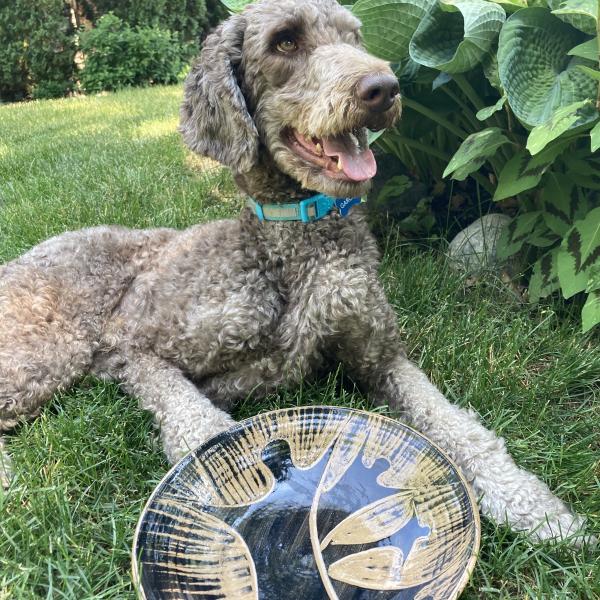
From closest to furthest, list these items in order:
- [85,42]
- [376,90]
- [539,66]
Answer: [376,90]
[539,66]
[85,42]

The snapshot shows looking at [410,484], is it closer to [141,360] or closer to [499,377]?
[499,377]

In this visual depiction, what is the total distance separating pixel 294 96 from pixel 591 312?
57.4 inches

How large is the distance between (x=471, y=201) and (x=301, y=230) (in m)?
1.84

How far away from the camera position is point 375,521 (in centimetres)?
161

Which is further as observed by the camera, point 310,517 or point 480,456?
point 480,456

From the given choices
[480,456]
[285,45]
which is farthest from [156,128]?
[480,456]

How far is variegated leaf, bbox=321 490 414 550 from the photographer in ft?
5.19

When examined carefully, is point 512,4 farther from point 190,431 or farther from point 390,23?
point 190,431

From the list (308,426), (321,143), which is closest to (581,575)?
(308,426)

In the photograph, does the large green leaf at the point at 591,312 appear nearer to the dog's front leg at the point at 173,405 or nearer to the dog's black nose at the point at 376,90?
the dog's black nose at the point at 376,90

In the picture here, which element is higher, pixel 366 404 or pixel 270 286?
pixel 270 286

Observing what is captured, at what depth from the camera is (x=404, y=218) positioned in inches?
145

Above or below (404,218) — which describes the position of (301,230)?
above

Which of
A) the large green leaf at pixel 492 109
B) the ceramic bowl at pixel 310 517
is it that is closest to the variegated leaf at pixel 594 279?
the large green leaf at pixel 492 109
